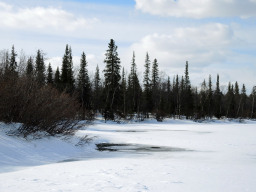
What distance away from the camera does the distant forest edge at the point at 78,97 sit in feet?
54.7

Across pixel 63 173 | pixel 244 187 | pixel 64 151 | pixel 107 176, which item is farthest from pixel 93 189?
pixel 64 151

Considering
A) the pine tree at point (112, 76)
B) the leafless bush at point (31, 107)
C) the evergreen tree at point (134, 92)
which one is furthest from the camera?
the evergreen tree at point (134, 92)

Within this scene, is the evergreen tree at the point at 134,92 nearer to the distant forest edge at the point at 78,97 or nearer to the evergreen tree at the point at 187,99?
the distant forest edge at the point at 78,97

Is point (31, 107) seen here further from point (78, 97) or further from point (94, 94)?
point (94, 94)

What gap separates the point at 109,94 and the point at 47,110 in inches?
1351

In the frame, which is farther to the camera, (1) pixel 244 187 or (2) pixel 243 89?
(2) pixel 243 89

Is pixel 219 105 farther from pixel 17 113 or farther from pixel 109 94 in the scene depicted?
pixel 17 113

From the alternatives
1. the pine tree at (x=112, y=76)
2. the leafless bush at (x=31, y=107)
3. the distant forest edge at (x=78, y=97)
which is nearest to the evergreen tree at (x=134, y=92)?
the distant forest edge at (x=78, y=97)

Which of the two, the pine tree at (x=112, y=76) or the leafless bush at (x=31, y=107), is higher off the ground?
the pine tree at (x=112, y=76)

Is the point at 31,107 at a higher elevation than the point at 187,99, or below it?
below

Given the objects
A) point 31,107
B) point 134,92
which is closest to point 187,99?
point 134,92

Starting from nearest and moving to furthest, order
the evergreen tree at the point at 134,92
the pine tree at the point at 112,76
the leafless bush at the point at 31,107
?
the leafless bush at the point at 31,107, the pine tree at the point at 112,76, the evergreen tree at the point at 134,92

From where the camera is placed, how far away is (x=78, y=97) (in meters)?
53.2

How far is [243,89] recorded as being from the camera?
4124 inches
